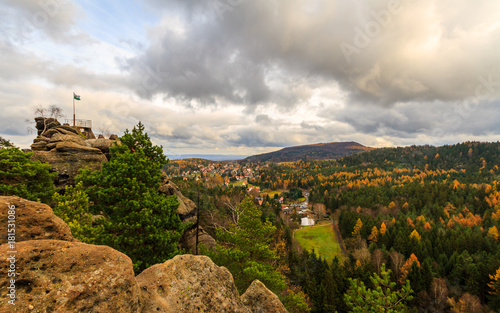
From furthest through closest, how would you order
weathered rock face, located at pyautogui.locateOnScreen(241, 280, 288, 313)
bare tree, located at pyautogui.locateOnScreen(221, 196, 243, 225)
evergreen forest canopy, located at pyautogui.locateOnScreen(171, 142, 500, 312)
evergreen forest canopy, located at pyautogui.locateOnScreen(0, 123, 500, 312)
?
1. evergreen forest canopy, located at pyautogui.locateOnScreen(171, 142, 500, 312)
2. bare tree, located at pyautogui.locateOnScreen(221, 196, 243, 225)
3. evergreen forest canopy, located at pyautogui.locateOnScreen(0, 123, 500, 312)
4. weathered rock face, located at pyautogui.locateOnScreen(241, 280, 288, 313)

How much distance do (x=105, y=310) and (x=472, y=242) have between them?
8651 cm

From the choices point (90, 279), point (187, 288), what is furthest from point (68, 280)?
point (187, 288)

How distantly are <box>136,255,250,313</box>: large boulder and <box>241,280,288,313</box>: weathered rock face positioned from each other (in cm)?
65

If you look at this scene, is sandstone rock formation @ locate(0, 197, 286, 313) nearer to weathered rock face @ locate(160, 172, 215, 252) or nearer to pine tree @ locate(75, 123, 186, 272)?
pine tree @ locate(75, 123, 186, 272)

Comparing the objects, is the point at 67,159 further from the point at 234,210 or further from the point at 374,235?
the point at 374,235

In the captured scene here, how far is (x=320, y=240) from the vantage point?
74.4 m

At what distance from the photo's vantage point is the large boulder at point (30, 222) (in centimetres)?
541

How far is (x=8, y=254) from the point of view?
410 centimetres

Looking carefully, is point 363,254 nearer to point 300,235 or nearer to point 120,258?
point 300,235

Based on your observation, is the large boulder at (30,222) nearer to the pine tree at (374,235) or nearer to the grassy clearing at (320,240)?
the grassy clearing at (320,240)

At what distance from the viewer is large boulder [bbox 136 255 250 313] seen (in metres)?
5.57

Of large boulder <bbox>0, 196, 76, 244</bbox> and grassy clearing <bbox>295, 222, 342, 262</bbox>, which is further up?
large boulder <bbox>0, 196, 76, 244</bbox>

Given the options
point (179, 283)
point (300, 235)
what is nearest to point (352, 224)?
point (300, 235)

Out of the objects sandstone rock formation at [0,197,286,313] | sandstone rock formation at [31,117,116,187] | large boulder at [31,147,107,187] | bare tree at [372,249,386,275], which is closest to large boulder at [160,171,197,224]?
sandstone rock formation at [31,117,116,187]
